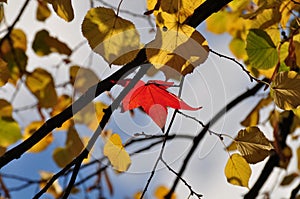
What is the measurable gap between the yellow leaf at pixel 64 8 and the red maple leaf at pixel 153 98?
10 centimetres

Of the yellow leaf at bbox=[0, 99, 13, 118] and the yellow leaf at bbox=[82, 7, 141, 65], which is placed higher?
the yellow leaf at bbox=[0, 99, 13, 118]

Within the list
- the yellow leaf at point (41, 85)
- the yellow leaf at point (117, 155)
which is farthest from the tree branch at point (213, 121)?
the yellow leaf at point (117, 155)

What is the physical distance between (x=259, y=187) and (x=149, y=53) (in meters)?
0.74

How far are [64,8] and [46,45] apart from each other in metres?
0.74

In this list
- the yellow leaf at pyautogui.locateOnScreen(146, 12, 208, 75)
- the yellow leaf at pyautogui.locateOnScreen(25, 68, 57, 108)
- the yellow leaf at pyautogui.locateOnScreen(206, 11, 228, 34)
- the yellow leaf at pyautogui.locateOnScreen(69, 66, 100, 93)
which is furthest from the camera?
the yellow leaf at pyautogui.locateOnScreen(206, 11, 228, 34)

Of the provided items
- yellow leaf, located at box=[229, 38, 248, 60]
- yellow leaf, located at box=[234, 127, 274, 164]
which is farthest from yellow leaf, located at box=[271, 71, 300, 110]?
yellow leaf, located at box=[229, 38, 248, 60]

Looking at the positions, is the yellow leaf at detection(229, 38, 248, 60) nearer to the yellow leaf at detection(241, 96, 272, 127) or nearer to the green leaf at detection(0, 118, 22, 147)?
the yellow leaf at detection(241, 96, 272, 127)

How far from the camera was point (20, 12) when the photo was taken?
1188 mm

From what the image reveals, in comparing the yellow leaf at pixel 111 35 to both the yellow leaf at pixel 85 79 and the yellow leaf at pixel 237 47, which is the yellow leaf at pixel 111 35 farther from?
the yellow leaf at pixel 237 47

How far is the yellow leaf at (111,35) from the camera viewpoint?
0.65 m

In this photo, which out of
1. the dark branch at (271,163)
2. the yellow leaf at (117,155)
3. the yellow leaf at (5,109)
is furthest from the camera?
the dark branch at (271,163)

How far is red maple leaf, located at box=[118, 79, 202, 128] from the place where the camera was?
66cm

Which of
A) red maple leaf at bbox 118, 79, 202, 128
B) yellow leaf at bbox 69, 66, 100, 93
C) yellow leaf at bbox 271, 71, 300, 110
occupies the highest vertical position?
yellow leaf at bbox 69, 66, 100, 93

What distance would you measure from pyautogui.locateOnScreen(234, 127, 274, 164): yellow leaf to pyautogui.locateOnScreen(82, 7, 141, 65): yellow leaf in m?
0.18
